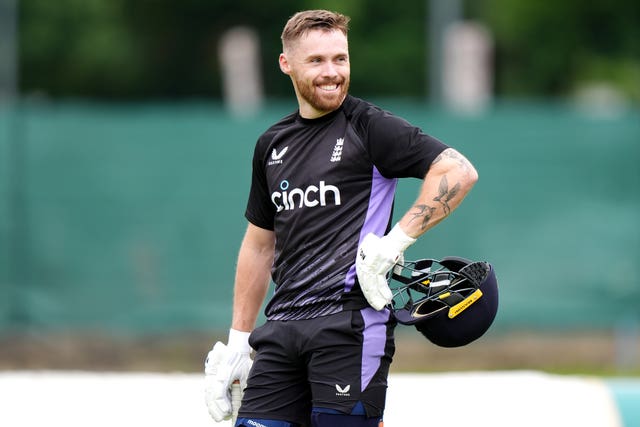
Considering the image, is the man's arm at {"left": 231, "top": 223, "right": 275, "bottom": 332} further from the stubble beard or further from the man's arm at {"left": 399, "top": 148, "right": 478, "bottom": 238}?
the man's arm at {"left": 399, "top": 148, "right": 478, "bottom": 238}

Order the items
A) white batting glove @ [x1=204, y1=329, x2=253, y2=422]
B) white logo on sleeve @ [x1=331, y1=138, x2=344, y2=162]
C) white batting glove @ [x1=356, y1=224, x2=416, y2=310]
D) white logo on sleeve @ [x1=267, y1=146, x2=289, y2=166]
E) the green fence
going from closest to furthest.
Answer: white batting glove @ [x1=356, y1=224, x2=416, y2=310], white logo on sleeve @ [x1=331, y1=138, x2=344, y2=162], white logo on sleeve @ [x1=267, y1=146, x2=289, y2=166], white batting glove @ [x1=204, y1=329, x2=253, y2=422], the green fence

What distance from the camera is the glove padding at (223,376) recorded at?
18.4 feet

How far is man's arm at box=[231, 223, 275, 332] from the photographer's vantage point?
5668mm

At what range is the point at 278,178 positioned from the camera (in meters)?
5.36

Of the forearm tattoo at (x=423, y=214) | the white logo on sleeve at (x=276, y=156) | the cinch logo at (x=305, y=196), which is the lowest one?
the forearm tattoo at (x=423, y=214)

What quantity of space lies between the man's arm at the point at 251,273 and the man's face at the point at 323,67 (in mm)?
708

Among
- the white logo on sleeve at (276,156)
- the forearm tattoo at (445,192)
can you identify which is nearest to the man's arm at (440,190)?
the forearm tattoo at (445,192)

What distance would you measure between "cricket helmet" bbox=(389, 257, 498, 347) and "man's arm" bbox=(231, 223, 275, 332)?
0.66m

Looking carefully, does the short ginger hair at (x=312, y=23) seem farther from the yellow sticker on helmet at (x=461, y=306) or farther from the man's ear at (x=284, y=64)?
the yellow sticker on helmet at (x=461, y=306)

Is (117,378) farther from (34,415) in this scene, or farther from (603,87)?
(603,87)

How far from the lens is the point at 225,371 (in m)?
5.61

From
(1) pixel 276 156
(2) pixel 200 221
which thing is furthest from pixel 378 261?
(2) pixel 200 221

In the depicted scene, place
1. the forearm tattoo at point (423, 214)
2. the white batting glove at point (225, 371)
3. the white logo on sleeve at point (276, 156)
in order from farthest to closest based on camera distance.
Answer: the white batting glove at point (225, 371)
the white logo on sleeve at point (276, 156)
the forearm tattoo at point (423, 214)

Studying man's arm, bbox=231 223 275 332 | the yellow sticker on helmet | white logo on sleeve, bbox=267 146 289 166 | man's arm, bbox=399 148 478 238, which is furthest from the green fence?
man's arm, bbox=399 148 478 238
